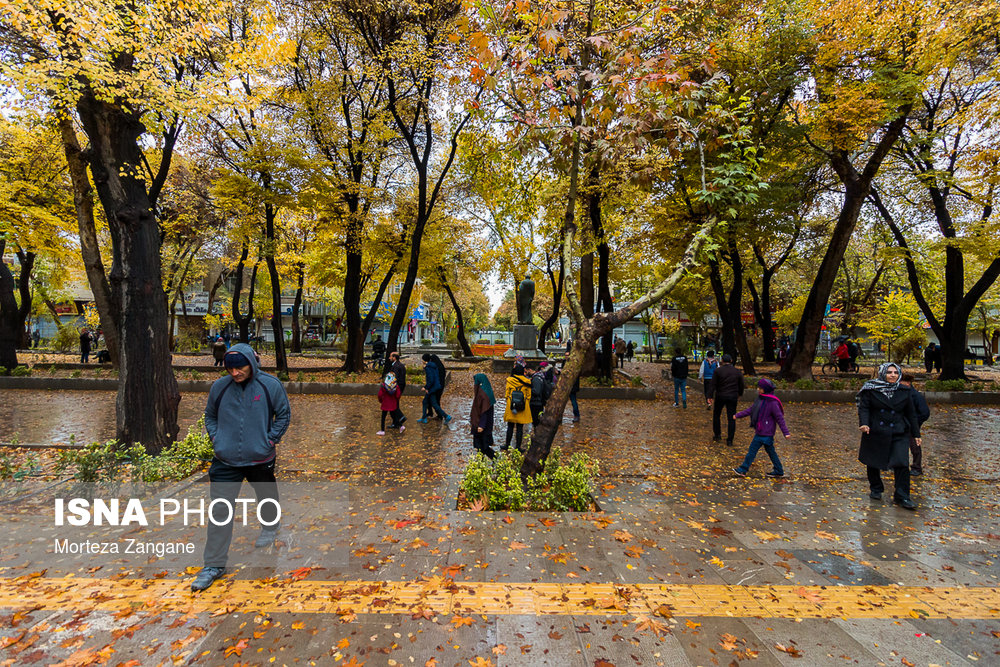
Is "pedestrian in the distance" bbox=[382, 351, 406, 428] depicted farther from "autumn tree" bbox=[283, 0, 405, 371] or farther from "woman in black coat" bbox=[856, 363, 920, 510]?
"autumn tree" bbox=[283, 0, 405, 371]

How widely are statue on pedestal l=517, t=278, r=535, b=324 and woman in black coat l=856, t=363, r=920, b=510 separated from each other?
1613 centimetres

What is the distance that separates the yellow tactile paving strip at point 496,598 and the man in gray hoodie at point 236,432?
0.39 m

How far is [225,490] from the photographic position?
13.0 feet

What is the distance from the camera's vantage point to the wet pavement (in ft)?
9.93

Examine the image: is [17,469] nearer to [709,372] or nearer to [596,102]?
[596,102]

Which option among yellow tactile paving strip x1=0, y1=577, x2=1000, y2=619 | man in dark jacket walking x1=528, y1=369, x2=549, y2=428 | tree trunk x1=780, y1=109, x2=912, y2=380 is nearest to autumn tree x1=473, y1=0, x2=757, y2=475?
man in dark jacket walking x1=528, y1=369, x2=549, y2=428

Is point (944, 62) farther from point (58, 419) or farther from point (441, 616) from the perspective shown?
point (58, 419)

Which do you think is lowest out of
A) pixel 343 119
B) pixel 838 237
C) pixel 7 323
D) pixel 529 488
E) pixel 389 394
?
pixel 529 488

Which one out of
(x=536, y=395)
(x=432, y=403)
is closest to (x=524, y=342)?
(x=432, y=403)

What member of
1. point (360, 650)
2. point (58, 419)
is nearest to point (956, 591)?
point (360, 650)

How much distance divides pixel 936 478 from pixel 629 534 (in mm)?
5368

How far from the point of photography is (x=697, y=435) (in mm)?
9766

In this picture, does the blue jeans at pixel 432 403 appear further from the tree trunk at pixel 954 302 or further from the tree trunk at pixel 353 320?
the tree trunk at pixel 954 302

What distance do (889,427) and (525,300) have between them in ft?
54.7
